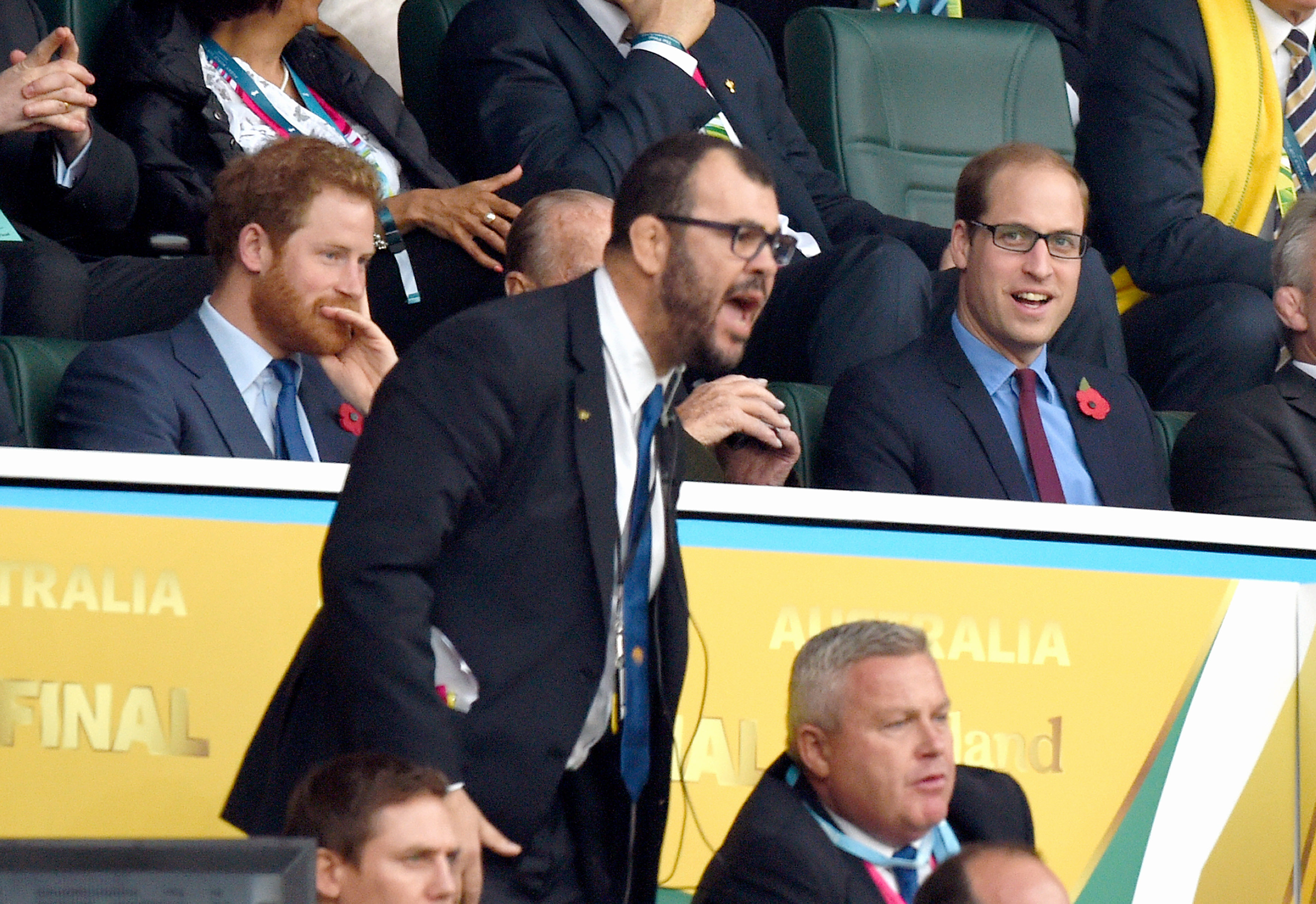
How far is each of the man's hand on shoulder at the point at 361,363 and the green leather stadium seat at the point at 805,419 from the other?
74 cm

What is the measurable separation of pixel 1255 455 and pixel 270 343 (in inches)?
71.5

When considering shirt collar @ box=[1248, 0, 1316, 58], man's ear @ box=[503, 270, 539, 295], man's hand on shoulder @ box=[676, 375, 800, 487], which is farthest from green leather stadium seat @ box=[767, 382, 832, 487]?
shirt collar @ box=[1248, 0, 1316, 58]

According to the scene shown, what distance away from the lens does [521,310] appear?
2.51m

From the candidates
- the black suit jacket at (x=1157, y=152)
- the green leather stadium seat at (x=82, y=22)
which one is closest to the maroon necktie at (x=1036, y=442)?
the black suit jacket at (x=1157, y=152)

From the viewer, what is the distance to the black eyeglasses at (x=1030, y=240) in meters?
3.89

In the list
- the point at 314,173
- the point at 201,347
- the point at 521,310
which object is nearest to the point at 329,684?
the point at 521,310

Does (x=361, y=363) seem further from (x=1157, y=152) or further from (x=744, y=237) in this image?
(x=1157, y=152)

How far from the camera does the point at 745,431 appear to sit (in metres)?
3.56

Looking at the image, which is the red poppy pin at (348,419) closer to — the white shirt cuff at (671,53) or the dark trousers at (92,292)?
the dark trousers at (92,292)

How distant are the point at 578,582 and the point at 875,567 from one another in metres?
0.67

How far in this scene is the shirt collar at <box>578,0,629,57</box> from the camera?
4645mm

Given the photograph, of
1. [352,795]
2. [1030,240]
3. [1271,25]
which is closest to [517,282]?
[1030,240]

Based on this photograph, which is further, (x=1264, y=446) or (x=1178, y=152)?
(x=1178, y=152)

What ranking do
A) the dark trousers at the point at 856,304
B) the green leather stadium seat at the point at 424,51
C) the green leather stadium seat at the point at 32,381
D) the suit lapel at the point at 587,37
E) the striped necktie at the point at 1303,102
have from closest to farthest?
the green leather stadium seat at the point at 32,381 → the dark trousers at the point at 856,304 → the suit lapel at the point at 587,37 → the green leather stadium seat at the point at 424,51 → the striped necktie at the point at 1303,102
